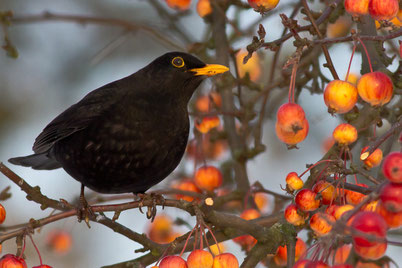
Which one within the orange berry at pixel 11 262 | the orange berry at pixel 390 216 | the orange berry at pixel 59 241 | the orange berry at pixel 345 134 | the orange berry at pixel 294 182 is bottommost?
the orange berry at pixel 390 216

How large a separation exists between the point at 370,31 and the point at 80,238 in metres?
4.85

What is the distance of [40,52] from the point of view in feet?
25.4

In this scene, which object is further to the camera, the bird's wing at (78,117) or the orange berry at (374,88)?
the bird's wing at (78,117)

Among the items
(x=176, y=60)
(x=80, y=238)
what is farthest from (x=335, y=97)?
(x=80, y=238)

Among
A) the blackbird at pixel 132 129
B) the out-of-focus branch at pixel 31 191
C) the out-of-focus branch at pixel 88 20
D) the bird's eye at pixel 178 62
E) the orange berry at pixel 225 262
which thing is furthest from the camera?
the out-of-focus branch at pixel 88 20

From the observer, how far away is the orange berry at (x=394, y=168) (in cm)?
159

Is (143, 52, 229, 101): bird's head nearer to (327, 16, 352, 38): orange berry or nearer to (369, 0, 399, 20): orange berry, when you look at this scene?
(327, 16, 352, 38): orange berry

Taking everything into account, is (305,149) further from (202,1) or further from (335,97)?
(335,97)

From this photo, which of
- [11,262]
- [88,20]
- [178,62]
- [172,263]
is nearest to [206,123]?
[178,62]

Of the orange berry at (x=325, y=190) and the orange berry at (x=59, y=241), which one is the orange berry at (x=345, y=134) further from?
the orange berry at (x=59, y=241)

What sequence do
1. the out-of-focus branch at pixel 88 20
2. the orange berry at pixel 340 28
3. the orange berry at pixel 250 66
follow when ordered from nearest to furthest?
the out-of-focus branch at pixel 88 20 → the orange berry at pixel 340 28 → the orange berry at pixel 250 66

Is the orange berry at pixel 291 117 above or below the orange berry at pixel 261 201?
below

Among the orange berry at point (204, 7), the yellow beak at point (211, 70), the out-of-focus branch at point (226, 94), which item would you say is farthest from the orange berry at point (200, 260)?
the orange berry at point (204, 7)

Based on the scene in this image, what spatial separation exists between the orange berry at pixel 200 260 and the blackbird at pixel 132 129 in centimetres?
127
